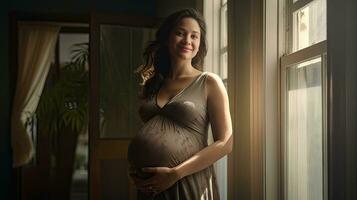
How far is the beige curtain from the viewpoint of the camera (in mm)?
4566

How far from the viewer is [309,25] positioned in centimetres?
155

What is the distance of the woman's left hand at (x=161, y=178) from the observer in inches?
50.9

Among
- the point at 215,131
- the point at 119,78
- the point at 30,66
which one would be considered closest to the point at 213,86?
the point at 215,131

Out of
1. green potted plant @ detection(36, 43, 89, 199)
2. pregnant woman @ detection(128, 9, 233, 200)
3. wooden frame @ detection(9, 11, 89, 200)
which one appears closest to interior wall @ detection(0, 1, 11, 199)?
wooden frame @ detection(9, 11, 89, 200)

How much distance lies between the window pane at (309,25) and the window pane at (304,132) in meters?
0.08

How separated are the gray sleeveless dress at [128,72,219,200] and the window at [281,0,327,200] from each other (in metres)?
0.35

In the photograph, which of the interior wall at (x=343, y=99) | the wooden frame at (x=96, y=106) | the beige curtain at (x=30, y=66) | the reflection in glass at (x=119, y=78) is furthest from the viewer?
the beige curtain at (x=30, y=66)

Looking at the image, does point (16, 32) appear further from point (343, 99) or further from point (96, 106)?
point (343, 99)

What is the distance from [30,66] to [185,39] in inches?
152

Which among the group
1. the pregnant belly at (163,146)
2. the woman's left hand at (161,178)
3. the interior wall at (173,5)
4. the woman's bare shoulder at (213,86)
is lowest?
the woman's left hand at (161,178)

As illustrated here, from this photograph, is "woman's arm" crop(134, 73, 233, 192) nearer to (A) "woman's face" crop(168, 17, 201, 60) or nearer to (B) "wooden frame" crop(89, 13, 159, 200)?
(A) "woman's face" crop(168, 17, 201, 60)

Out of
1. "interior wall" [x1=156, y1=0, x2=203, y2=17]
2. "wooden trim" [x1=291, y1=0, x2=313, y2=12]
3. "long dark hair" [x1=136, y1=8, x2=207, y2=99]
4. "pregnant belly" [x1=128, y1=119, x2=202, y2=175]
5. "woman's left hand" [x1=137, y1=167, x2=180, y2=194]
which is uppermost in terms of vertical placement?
"interior wall" [x1=156, y1=0, x2=203, y2=17]

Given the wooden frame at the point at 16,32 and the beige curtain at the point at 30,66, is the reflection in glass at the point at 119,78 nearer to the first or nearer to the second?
the wooden frame at the point at 16,32

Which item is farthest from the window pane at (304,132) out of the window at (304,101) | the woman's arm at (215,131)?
the woman's arm at (215,131)
